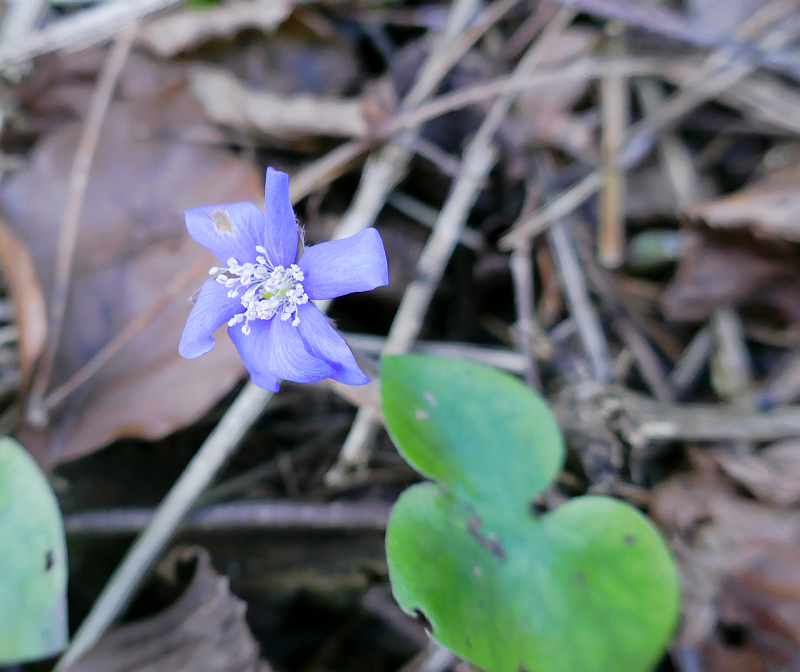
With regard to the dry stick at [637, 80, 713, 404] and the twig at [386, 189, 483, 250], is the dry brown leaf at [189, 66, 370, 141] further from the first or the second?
the dry stick at [637, 80, 713, 404]

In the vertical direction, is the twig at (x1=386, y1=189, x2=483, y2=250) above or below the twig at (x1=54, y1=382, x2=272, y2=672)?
above

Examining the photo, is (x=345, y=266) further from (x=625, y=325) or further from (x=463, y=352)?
(x=625, y=325)

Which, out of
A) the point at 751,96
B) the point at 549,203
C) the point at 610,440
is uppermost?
the point at 751,96

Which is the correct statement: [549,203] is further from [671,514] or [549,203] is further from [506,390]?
[671,514]

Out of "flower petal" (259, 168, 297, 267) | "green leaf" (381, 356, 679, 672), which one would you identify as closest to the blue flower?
"flower petal" (259, 168, 297, 267)

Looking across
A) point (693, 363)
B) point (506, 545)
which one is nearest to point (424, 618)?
point (506, 545)

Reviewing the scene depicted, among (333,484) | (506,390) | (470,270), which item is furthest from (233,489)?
(470,270)
